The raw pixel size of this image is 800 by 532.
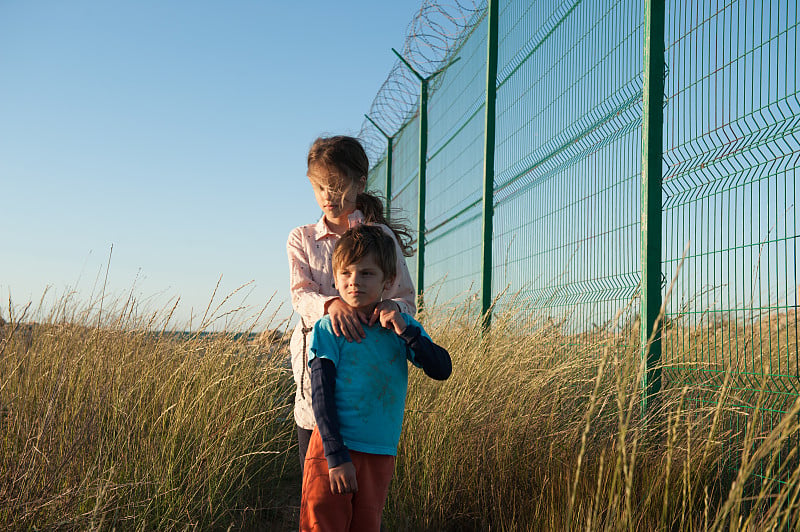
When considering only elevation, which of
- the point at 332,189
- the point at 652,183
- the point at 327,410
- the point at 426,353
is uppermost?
the point at 652,183

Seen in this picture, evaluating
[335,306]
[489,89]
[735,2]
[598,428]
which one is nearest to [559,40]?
[489,89]

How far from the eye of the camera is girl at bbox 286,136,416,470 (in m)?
2.21

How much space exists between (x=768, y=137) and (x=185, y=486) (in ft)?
9.30

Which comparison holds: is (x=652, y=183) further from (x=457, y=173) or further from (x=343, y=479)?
(x=457, y=173)

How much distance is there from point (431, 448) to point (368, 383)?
3.42ft

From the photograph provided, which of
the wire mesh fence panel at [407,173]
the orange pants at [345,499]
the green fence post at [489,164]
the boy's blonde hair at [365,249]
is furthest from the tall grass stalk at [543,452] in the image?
the wire mesh fence panel at [407,173]

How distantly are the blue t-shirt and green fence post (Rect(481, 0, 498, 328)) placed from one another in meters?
3.51

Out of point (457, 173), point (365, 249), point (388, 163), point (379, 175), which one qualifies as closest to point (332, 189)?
point (365, 249)

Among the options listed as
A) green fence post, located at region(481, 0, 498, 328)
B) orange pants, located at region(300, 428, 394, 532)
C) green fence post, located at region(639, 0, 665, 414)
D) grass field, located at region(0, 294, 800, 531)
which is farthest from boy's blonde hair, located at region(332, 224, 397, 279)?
green fence post, located at region(481, 0, 498, 328)

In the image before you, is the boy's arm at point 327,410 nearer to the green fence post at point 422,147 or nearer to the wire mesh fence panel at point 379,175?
the green fence post at point 422,147

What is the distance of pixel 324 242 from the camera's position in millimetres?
2383

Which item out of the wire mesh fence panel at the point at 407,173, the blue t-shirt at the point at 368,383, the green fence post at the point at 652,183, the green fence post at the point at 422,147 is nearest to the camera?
the blue t-shirt at the point at 368,383

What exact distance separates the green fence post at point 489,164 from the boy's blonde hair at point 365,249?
3.47m

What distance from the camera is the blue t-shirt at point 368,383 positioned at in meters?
1.86
